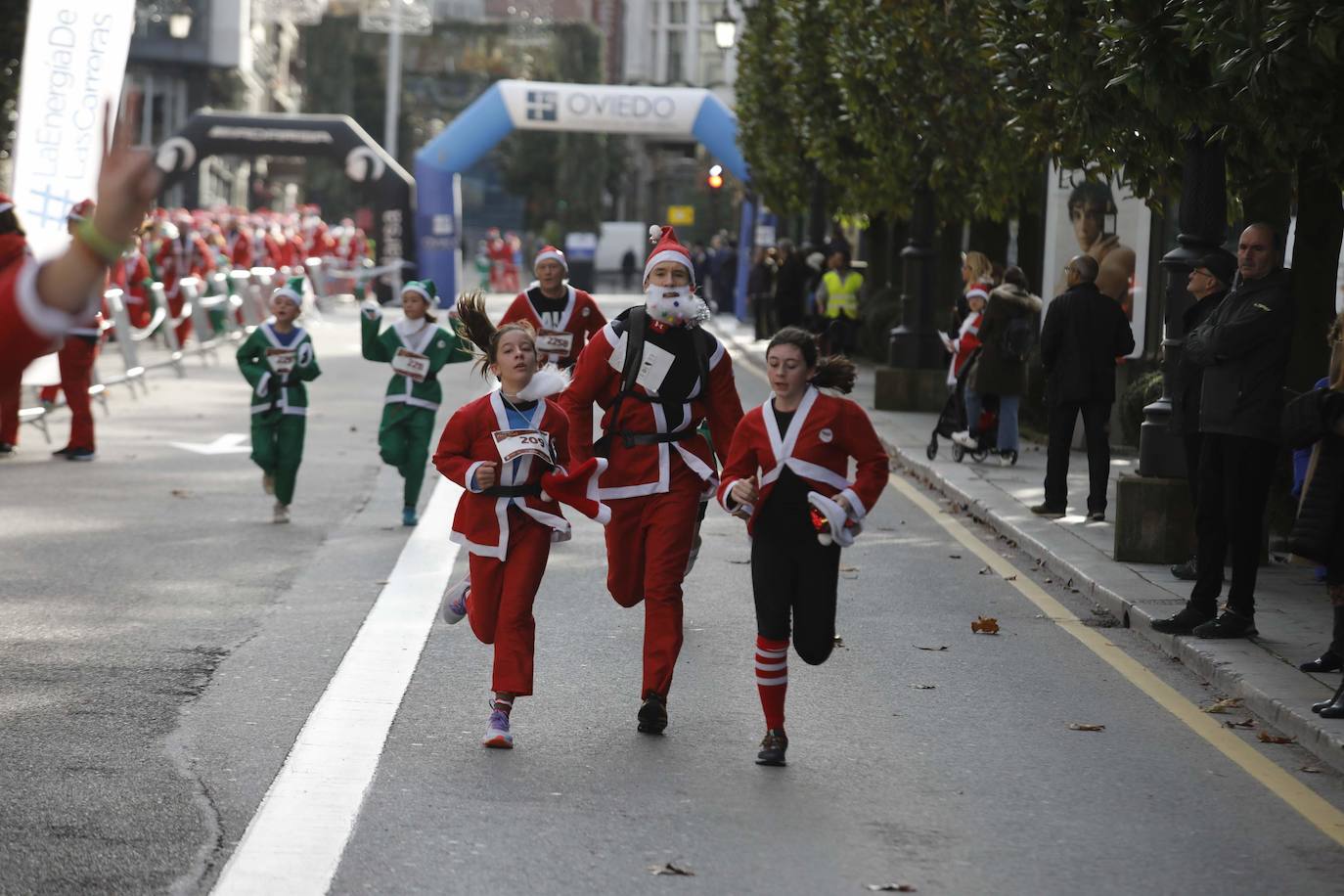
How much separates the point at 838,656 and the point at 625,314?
1968mm

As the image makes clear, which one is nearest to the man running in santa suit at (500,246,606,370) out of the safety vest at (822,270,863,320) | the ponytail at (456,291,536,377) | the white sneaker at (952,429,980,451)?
the ponytail at (456,291,536,377)

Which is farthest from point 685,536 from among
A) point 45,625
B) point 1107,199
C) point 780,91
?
point 780,91

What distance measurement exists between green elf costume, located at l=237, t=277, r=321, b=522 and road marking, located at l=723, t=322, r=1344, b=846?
4.20 m

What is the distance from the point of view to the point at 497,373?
24.9 feet

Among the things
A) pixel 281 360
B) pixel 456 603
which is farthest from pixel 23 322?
pixel 281 360

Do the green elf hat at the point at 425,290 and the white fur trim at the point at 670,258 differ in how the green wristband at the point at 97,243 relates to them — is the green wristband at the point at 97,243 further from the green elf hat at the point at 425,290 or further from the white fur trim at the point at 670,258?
the green elf hat at the point at 425,290

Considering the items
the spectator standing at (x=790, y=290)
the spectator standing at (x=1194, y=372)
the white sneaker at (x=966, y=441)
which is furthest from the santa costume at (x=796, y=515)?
the spectator standing at (x=790, y=290)

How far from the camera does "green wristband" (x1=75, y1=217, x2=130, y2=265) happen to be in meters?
3.78

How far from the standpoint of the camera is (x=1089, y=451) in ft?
45.6

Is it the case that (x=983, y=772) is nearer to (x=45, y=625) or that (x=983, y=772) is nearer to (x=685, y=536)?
(x=685, y=536)

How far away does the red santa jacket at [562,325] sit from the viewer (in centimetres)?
1255

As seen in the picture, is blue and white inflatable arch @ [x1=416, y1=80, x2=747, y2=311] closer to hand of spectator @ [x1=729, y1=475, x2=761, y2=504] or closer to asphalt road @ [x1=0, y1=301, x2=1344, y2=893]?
asphalt road @ [x1=0, y1=301, x2=1344, y2=893]

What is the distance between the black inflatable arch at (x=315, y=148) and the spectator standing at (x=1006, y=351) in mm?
29553

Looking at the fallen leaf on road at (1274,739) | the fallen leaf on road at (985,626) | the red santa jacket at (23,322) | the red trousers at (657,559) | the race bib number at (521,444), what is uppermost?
the red santa jacket at (23,322)
